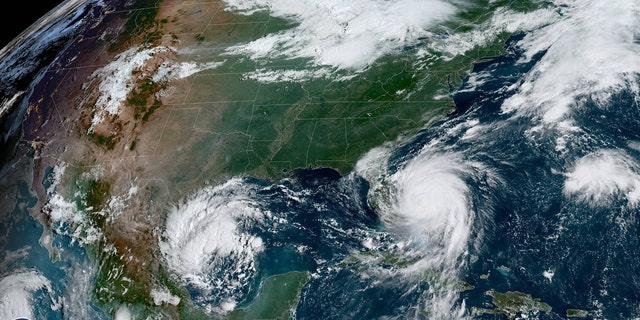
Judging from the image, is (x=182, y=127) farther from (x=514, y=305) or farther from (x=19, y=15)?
(x=19, y=15)

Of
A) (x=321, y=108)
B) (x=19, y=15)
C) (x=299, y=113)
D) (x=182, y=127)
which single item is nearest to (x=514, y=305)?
(x=321, y=108)

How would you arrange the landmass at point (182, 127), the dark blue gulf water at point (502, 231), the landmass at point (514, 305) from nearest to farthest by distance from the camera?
the landmass at point (514, 305) → the dark blue gulf water at point (502, 231) → the landmass at point (182, 127)

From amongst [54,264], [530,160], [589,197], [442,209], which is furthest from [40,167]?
[589,197]

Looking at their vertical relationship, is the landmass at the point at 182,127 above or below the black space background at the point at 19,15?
below

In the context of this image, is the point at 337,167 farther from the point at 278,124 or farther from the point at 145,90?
the point at 145,90

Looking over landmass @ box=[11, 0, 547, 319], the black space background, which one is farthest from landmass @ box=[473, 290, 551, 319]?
the black space background

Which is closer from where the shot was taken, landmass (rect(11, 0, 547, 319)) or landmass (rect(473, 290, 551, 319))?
landmass (rect(473, 290, 551, 319))

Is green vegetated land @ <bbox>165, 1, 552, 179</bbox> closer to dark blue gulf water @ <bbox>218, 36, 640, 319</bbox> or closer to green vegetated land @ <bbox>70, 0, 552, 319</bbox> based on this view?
green vegetated land @ <bbox>70, 0, 552, 319</bbox>

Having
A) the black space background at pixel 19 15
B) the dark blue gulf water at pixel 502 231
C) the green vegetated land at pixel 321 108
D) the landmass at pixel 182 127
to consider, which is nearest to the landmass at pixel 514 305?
the dark blue gulf water at pixel 502 231

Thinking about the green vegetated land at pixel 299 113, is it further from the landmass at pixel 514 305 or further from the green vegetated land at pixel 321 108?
the landmass at pixel 514 305
